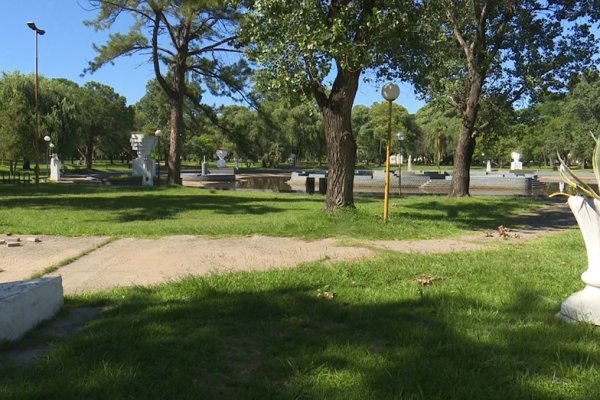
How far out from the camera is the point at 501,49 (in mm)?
20766

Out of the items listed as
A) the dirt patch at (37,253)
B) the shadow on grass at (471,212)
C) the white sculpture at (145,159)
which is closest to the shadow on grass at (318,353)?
the dirt patch at (37,253)

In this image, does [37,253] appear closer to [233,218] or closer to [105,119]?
[233,218]

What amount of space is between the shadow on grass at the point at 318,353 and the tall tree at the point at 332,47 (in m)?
6.40

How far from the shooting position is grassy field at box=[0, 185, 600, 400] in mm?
3094

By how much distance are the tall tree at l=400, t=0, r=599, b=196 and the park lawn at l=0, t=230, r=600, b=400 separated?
14.8 m

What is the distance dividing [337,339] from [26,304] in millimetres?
2294

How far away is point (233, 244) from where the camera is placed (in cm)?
916

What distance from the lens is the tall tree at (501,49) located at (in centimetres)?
1922

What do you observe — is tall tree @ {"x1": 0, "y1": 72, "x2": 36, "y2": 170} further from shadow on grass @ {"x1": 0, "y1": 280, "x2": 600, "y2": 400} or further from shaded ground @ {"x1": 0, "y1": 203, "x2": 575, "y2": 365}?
shadow on grass @ {"x1": 0, "y1": 280, "x2": 600, "y2": 400}

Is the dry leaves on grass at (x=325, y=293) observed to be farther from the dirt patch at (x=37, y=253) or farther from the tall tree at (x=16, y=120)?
the tall tree at (x=16, y=120)

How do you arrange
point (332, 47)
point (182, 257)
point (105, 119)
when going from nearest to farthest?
point (182, 257)
point (332, 47)
point (105, 119)

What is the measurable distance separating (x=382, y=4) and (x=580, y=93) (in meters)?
60.4

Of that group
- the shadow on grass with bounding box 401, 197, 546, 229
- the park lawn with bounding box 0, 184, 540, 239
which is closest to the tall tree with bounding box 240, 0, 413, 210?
the park lawn with bounding box 0, 184, 540, 239

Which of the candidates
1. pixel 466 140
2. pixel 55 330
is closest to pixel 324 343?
pixel 55 330
